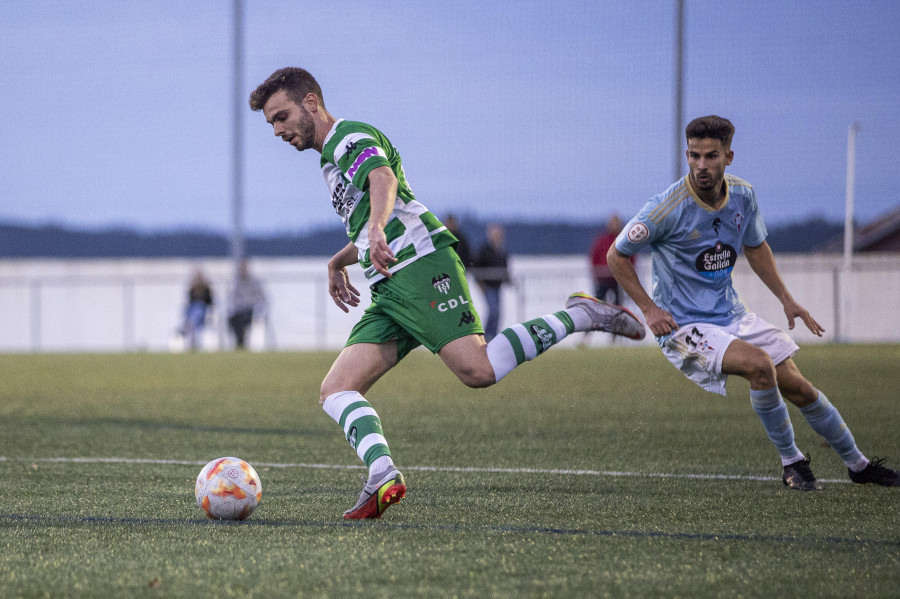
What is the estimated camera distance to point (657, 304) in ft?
17.6

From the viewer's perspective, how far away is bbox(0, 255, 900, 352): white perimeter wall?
1989 centimetres

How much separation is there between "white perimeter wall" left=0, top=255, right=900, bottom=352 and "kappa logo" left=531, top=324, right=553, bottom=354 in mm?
15662

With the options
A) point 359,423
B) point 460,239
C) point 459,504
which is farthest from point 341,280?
point 460,239

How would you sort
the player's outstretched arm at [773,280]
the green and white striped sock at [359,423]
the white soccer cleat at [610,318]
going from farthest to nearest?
the player's outstretched arm at [773,280] < the white soccer cleat at [610,318] < the green and white striped sock at [359,423]

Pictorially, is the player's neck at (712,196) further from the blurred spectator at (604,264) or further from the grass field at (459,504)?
the blurred spectator at (604,264)

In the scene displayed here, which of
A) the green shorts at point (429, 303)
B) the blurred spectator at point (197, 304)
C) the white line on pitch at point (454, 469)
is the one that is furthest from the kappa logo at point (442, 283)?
the blurred spectator at point (197, 304)

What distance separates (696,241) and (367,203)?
65.4 inches

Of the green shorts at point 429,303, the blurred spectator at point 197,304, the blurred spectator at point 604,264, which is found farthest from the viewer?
the blurred spectator at point 197,304

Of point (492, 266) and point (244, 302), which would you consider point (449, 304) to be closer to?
A: point (492, 266)

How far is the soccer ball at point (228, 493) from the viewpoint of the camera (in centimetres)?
411

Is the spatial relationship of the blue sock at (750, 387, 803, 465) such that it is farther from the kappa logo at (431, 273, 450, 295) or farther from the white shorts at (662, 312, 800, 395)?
the kappa logo at (431, 273, 450, 295)

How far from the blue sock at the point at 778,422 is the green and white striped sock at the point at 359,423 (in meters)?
1.86

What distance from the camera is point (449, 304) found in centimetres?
436

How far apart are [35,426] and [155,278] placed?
17.1m
